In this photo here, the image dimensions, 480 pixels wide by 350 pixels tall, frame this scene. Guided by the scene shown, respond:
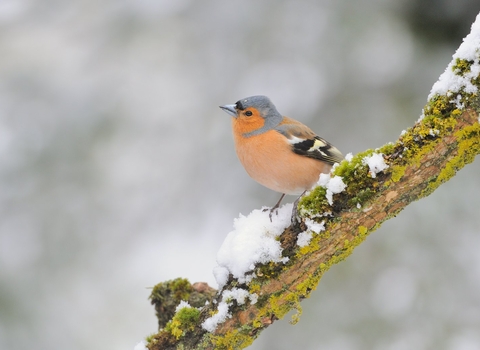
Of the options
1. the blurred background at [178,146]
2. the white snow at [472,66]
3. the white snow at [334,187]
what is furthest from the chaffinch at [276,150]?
the blurred background at [178,146]

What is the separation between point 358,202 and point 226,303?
101cm

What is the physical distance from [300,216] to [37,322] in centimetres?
421

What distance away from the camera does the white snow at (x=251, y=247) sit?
9.53 ft

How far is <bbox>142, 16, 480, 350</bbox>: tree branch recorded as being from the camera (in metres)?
2.54

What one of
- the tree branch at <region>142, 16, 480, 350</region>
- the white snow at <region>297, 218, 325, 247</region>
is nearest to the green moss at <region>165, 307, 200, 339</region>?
the tree branch at <region>142, 16, 480, 350</region>

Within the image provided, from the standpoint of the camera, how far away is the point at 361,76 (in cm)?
616

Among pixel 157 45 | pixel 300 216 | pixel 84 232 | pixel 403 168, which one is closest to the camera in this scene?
pixel 403 168

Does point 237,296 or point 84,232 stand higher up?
point 84,232

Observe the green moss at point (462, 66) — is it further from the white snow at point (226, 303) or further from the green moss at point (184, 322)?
the green moss at point (184, 322)

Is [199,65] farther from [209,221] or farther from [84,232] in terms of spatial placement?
[84,232]

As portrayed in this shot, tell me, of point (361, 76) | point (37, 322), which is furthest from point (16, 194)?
point (361, 76)

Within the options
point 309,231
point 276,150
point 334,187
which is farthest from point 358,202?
point 276,150

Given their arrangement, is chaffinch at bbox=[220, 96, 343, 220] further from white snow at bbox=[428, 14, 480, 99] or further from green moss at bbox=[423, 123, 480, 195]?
white snow at bbox=[428, 14, 480, 99]

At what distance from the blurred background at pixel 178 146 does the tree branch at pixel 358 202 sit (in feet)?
9.42
